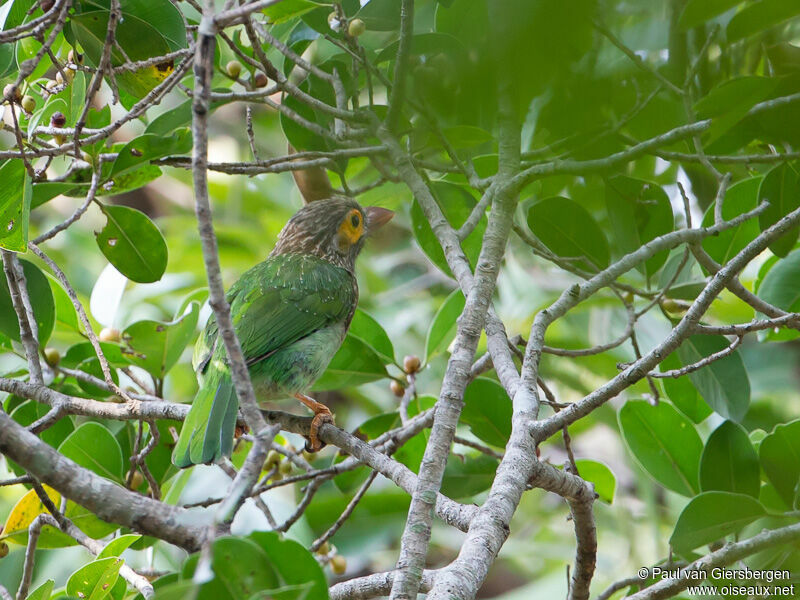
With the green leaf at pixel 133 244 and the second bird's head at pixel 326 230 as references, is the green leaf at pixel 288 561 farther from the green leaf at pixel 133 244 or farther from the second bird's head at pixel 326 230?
the second bird's head at pixel 326 230

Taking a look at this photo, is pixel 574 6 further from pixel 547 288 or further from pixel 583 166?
pixel 547 288

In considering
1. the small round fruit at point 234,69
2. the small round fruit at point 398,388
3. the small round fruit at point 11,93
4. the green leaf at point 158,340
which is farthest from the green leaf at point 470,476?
the small round fruit at point 11,93

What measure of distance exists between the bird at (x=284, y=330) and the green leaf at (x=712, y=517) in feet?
3.82

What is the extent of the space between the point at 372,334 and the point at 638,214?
1.04 metres

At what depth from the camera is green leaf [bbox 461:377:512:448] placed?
268cm

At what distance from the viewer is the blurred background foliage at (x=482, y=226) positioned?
987 millimetres

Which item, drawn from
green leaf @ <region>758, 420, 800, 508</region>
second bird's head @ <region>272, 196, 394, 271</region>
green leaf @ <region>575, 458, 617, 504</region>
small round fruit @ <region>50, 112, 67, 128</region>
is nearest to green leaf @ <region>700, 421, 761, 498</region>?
green leaf @ <region>758, 420, 800, 508</region>

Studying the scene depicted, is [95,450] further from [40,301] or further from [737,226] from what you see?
[737,226]

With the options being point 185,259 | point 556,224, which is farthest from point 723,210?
point 185,259

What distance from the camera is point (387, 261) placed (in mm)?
6359

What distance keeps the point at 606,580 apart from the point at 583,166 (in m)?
3.41

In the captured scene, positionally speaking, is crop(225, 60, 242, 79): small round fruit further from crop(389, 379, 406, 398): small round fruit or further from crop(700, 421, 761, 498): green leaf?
crop(700, 421, 761, 498): green leaf

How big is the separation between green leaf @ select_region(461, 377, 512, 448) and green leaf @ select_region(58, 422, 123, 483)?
3.68ft

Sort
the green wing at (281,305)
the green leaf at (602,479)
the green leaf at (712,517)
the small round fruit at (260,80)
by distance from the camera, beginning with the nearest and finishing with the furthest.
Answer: the green leaf at (712,517) < the small round fruit at (260,80) < the green leaf at (602,479) < the green wing at (281,305)
